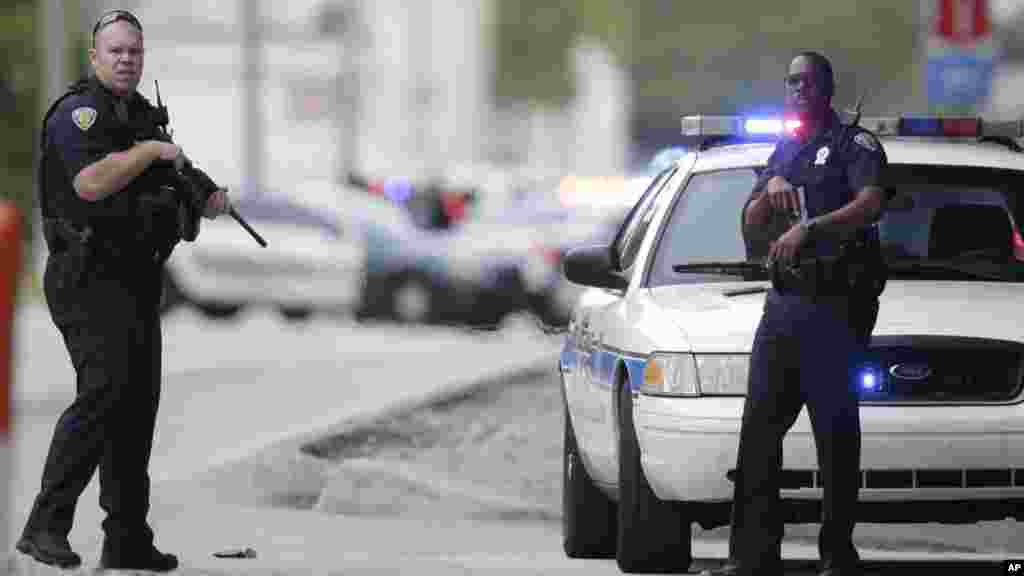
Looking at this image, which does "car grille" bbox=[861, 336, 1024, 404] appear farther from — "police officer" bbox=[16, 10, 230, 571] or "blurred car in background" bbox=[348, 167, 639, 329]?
"blurred car in background" bbox=[348, 167, 639, 329]

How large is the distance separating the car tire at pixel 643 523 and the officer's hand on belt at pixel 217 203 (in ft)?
4.60

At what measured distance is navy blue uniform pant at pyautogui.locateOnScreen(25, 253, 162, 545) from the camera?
9.23m

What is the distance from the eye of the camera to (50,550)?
9.13 meters

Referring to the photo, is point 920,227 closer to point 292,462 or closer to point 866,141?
point 866,141

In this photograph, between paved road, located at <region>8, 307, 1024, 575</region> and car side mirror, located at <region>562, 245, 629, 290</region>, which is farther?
paved road, located at <region>8, 307, 1024, 575</region>

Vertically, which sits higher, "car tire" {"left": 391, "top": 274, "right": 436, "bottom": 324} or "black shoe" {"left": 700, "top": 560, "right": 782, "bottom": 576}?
"black shoe" {"left": 700, "top": 560, "right": 782, "bottom": 576}

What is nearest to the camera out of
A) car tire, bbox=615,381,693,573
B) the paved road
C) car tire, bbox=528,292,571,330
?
car tire, bbox=615,381,693,573

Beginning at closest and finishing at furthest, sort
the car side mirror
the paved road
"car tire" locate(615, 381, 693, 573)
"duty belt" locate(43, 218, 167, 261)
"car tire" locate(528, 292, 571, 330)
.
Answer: "duty belt" locate(43, 218, 167, 261)
"car tire" locate(615, 381, 693, 573)
the car side mirror
the paved road
"car tire" locate(528, 292, 571, 330)

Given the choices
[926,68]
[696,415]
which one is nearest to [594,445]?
[696,415]

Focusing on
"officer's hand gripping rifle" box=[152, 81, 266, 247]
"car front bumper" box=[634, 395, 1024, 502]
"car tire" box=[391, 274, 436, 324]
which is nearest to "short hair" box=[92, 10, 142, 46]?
"officer's hand gripping rifle" box=[152, 81, 266, 247]

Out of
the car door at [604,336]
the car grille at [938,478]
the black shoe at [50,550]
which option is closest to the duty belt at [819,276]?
the car grille at [938,478]

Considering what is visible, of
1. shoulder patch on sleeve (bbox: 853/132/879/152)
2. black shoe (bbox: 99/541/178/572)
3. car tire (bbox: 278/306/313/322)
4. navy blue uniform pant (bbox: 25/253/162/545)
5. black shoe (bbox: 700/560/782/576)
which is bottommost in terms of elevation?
car tire (bbox: 278/306/313/322)

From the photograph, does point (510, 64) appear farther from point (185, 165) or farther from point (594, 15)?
point (185, 165)

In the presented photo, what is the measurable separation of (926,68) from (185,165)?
9.06 metres
